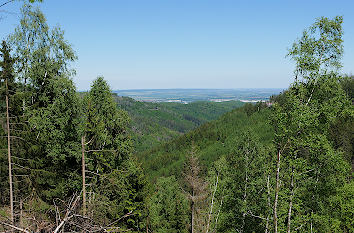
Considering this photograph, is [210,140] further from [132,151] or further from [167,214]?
[132,151]

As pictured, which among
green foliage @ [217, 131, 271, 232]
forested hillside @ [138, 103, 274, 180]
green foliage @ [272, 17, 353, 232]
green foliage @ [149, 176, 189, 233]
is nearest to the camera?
green foliage @ [272, 17, 353, 232]

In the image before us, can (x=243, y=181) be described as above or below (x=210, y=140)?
above

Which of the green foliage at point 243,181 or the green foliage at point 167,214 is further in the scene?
the green foliage at point 167,214

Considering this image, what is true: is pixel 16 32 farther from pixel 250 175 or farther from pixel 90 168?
pixel 250 175

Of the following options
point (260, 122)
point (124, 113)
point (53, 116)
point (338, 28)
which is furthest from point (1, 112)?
point (260, 122)

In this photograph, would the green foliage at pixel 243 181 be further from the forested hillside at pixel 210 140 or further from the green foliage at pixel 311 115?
the forested hillside at pixel 210 140

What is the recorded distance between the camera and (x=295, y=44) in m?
10.2

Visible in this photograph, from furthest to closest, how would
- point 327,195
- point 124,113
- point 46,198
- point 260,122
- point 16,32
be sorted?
point 260,122 → point 124,113 → point 16,32 → point 46,198 → point 327,195

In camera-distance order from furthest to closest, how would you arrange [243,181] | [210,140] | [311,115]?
[210,140], [243,181], [311,115]

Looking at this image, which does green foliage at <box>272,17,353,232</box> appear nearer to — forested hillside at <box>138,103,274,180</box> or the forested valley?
the forested valley

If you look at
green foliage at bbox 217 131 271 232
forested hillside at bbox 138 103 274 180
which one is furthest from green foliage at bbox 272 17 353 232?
forested hillside at bbox 138 103 274 180

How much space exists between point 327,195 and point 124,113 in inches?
558

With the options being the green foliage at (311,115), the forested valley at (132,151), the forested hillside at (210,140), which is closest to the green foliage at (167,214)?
the forested valley at (132,151)

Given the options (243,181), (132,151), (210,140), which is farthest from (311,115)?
(210,140)
